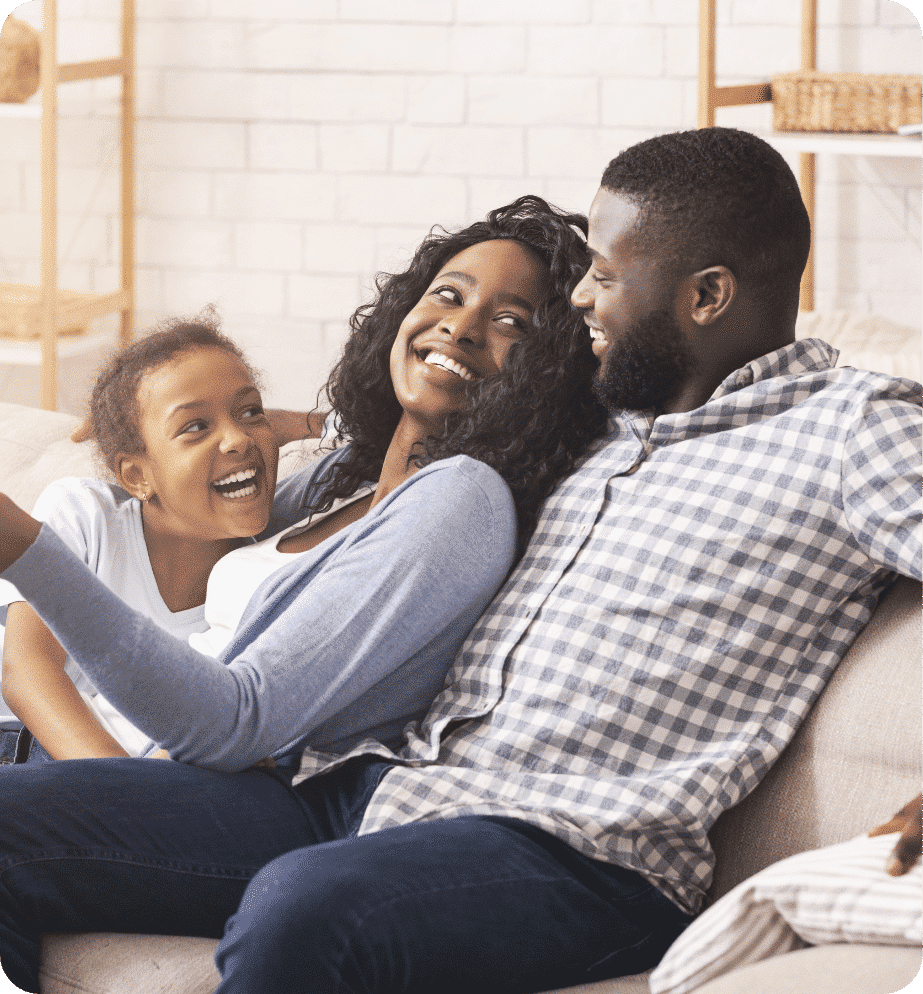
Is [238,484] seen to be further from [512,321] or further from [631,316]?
[631,316]

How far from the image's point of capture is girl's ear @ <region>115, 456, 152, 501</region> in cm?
163

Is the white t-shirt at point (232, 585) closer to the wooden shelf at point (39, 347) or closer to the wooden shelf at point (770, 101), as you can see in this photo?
the wooden shelf at point (770, 101)

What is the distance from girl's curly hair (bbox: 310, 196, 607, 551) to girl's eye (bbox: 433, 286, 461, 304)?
10cm

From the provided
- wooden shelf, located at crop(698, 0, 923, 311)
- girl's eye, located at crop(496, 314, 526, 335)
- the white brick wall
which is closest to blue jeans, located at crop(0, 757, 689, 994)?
girl's eye, located at crop(496, 314, 526, 335)

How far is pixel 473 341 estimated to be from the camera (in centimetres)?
162

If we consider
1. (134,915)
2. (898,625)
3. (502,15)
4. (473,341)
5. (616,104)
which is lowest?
(134,915)

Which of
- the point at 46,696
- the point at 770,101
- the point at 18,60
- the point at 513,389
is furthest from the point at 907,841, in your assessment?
the point at 18,60

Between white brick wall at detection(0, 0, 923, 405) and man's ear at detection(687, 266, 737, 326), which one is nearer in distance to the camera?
man's ear at detection(687, 266, 737, 326)

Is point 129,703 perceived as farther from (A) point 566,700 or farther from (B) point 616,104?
(B) point 616,104

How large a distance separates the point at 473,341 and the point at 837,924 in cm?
83

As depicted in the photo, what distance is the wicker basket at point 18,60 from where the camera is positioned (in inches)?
115

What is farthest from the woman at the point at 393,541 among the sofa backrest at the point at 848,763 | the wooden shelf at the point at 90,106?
the wooden shelf at the point at 90,106

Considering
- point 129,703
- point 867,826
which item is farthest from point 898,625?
point 129,703

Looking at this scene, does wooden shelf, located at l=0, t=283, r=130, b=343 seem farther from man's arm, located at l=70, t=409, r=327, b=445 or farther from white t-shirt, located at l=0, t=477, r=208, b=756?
white t-shirt, located at l=0, t=477, r=208, b=756
